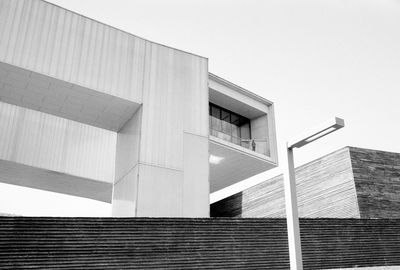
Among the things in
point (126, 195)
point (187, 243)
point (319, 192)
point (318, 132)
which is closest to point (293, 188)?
point (318, 132)

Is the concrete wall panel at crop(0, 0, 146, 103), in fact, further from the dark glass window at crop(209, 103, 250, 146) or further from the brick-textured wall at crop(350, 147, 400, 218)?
the brick-textured wall at crop(350, 147, 400, 218)

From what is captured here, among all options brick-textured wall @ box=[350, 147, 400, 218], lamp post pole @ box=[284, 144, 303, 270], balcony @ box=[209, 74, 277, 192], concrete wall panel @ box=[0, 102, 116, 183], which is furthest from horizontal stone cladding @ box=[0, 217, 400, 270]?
concrete wall panel @ box=[0, 102, 116, 183]

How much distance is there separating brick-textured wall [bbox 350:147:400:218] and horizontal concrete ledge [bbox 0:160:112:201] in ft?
33.8

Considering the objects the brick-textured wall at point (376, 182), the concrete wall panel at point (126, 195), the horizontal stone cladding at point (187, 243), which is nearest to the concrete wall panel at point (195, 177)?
the concrete wall panel at point (126, 195)

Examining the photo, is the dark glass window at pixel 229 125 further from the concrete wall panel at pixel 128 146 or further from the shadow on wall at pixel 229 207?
the concrete wall panel at pixel 128 146

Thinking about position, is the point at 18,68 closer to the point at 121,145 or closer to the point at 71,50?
the point at 71,50

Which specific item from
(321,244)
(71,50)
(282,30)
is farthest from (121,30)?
(321,244)

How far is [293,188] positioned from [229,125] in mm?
12318

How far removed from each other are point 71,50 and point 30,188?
9390 millimetres

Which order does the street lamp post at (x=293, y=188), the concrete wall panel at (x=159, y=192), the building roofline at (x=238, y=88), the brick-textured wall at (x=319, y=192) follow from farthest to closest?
the building roofline at (x=238, y=88) → the brick-textured wall at (x=319, y=192) → the concrete wall panel at (x=159, y=192) → the street lamp post at (x=293, y=188)

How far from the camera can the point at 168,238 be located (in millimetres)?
8414

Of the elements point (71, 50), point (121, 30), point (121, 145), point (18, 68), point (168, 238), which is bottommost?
point (168, 238)

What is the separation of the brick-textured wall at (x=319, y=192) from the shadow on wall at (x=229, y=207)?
2.60 feet

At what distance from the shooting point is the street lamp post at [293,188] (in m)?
4.82
